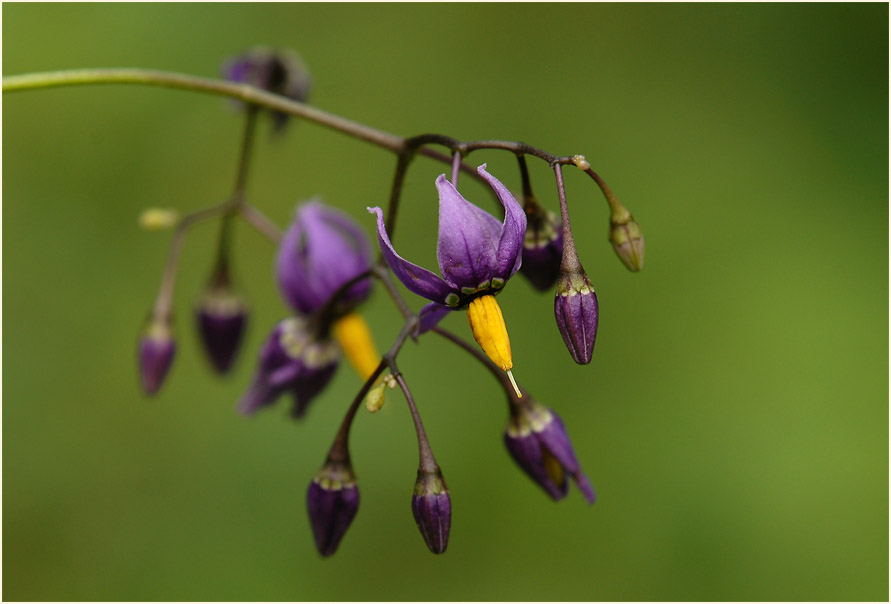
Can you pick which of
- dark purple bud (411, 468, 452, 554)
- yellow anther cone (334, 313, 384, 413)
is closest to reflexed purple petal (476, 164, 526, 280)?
dark purple bud (411, 468, 452, 554)

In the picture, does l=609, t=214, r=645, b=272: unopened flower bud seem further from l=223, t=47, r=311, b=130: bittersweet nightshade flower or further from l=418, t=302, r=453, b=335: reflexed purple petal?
l=223, t=47, r=311, b=130: bittersweet nightshade flower

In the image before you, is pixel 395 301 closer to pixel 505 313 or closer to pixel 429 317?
pixel 429 317

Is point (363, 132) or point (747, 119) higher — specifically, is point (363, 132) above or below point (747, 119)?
below

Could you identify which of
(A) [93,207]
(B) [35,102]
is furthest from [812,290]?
(B) [35,102]

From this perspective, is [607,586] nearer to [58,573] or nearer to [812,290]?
[812,290]

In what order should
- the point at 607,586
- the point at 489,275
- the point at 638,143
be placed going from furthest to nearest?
the point at 638,143
the point at 607,586
the point at 489,275

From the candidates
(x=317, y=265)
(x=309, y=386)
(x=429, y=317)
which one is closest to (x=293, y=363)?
(x=309, y=386)

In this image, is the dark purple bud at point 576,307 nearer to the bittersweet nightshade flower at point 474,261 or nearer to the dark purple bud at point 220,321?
the bittersweet nightshade flower at point 474,261
